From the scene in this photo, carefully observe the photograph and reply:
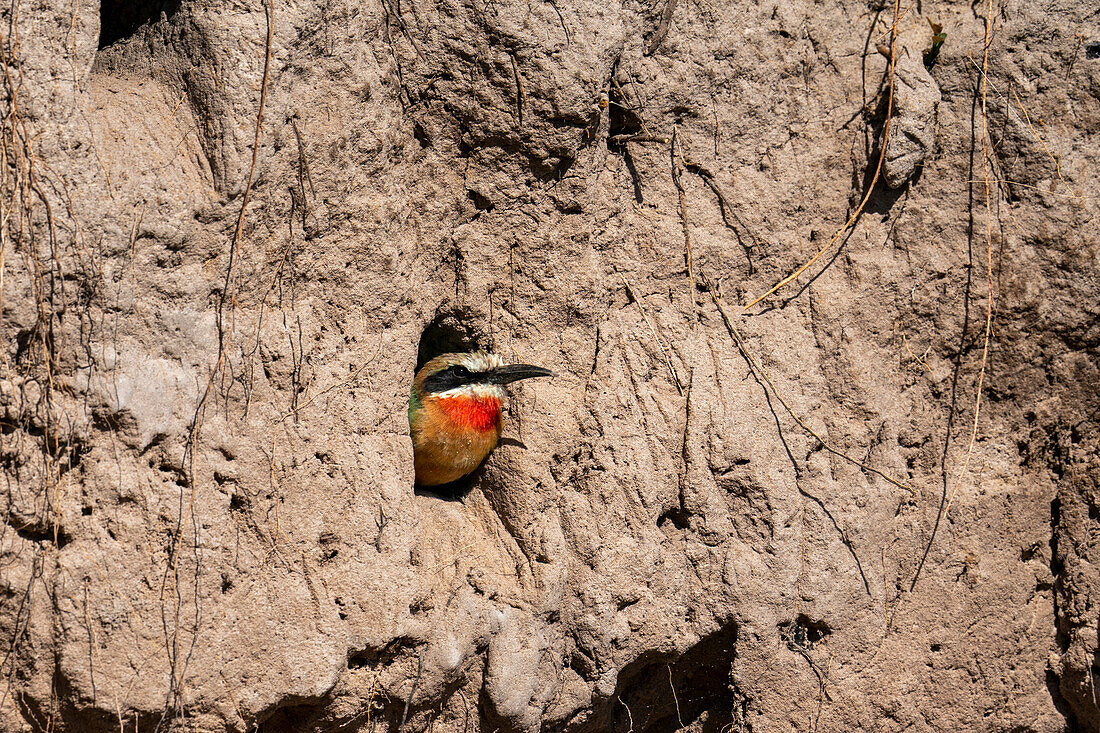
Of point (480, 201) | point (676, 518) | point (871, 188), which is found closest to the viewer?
point (480, 201)

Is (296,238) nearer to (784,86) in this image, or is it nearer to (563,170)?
(563,170)

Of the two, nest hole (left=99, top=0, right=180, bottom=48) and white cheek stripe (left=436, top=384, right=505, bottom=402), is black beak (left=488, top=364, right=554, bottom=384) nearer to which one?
white cheek stripe (left=436, top=384, right=505, bottom=402)

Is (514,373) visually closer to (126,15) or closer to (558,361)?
(558,361)

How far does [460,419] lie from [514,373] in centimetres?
36

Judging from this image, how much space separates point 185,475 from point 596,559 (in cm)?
136

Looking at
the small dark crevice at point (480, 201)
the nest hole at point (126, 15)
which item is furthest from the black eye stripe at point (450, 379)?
the nest hole at point (126, 15)

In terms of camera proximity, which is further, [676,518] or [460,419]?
[460,419]

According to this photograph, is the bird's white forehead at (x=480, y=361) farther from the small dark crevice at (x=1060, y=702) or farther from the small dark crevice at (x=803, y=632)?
the small dark crevice at (x=1060, y=702)

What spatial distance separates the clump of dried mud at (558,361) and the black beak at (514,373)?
0.22 feet

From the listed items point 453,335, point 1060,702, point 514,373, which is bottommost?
point 1060,702

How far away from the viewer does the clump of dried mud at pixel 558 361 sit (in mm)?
2633

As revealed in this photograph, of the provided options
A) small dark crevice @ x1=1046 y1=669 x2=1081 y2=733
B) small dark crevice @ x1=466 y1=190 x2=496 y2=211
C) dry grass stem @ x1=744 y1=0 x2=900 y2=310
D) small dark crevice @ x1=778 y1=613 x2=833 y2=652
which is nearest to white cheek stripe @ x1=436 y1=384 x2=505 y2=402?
small dark crevice @ x1=466 y1=190 x2=496 y2=211

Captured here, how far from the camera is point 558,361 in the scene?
3555mm

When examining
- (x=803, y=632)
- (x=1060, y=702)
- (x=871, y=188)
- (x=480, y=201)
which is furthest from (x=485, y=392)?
(x=1060, y=702)
